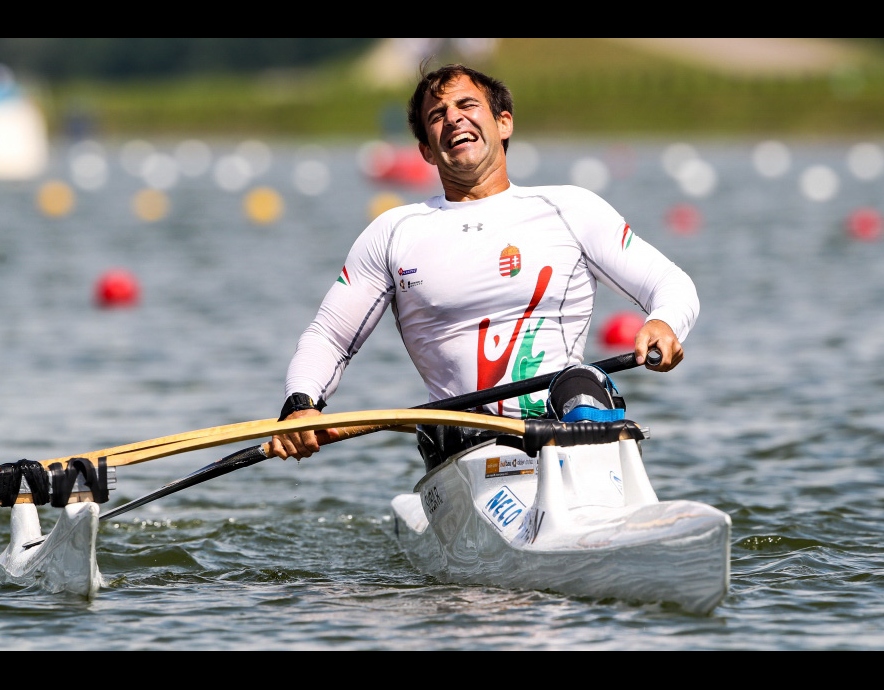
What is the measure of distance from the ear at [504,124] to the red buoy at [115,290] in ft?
33.0

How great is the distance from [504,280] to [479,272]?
98 mm

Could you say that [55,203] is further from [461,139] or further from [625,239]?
[625,239]

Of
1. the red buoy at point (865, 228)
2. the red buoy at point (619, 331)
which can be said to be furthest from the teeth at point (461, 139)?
the red buoy at point (865, 228)

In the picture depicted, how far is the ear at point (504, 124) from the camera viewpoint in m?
5.95

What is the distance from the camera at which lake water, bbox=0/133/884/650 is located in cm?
537

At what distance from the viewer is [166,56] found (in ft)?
325

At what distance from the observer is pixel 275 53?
325 ft

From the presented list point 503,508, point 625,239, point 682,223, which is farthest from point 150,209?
point 503,508

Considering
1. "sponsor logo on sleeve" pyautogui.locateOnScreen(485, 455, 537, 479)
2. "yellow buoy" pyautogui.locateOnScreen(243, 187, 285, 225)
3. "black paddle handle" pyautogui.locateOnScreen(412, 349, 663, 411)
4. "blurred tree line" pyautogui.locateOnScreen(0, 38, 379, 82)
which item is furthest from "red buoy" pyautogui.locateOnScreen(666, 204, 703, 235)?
"blurred tree line" pyautogui.locateOnScreen(0, 38, 379, 82)

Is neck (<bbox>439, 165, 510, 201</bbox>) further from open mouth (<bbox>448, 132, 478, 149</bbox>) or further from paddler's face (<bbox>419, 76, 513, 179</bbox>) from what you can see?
open mouth (<bbox>448, 132, 478, 149</bbox>)

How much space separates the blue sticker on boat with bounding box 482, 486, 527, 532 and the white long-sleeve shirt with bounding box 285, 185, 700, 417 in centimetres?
30

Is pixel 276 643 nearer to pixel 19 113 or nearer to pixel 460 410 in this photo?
pixel 460 410

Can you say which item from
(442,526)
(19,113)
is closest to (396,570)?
(442,526)

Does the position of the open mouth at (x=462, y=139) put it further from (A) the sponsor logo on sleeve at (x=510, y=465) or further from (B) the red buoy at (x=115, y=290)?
(B) the red buoy at (x=115, y=290)
